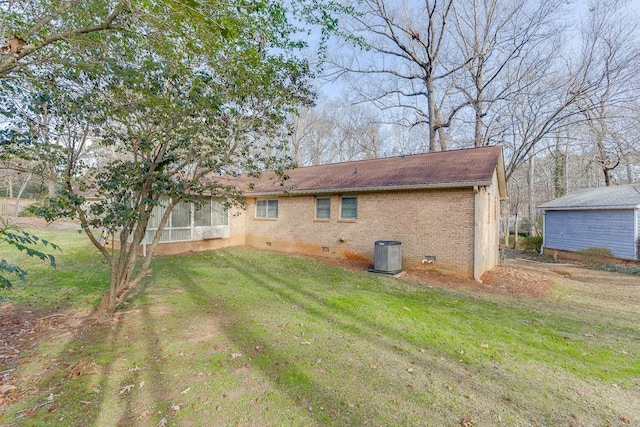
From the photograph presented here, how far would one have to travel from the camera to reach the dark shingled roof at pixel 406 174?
361 inches

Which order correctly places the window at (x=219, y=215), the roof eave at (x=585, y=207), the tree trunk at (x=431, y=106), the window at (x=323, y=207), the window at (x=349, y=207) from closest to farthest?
the window at (x=349, y=207) → the window at (x=323, y=207) → the roof eave at (x=585, y=207) → the window at (x=219, y=215) → the tree trunk at (x=431, y=106)

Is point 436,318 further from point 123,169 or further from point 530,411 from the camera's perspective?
point 123,169

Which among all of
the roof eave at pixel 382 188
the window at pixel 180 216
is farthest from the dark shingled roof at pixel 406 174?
the window at pixel 180 216

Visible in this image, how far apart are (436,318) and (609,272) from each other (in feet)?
37.2

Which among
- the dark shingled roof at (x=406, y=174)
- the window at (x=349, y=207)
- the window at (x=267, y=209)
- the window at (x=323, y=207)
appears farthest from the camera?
the window at (x=267, y=209)

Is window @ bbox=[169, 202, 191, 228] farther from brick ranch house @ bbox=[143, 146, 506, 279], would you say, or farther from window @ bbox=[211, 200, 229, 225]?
window @ bbox=[211, 200, 229, 225]

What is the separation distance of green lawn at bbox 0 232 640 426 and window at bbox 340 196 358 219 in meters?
4.87

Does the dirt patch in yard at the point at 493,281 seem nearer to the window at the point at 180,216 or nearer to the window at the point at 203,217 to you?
the window at the point at 203,217

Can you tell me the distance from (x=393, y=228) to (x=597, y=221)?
1205 cm

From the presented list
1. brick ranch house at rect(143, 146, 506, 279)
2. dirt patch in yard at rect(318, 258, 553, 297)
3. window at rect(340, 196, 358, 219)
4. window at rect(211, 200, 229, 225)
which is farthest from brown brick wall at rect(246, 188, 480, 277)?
window at rect(211, 200, 229, 225)

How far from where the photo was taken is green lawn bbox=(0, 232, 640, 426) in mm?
2850

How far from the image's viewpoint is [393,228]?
10.4m

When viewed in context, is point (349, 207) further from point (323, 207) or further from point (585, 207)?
point (585, 207)

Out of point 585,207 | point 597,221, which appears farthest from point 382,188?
point 597,221
